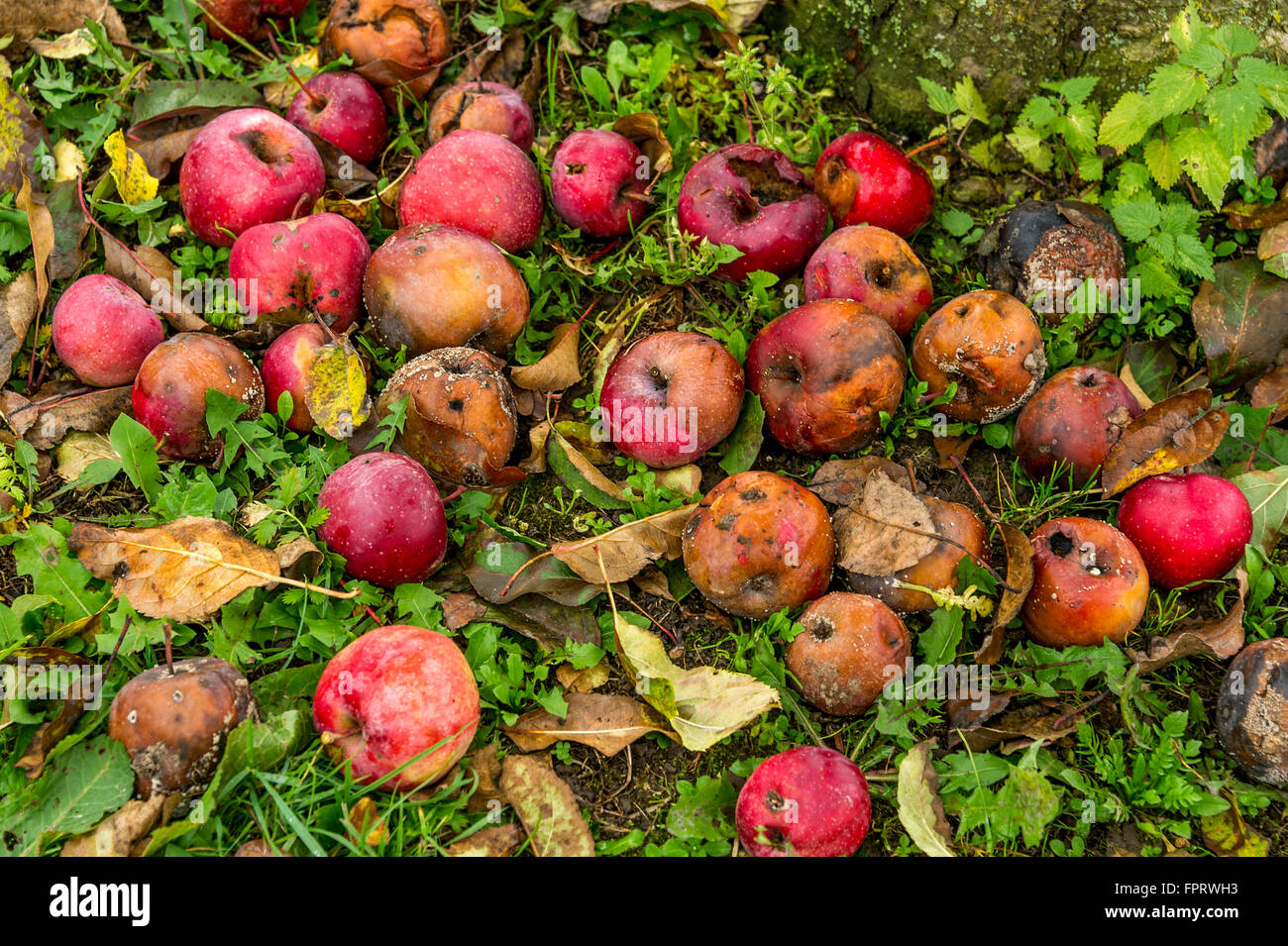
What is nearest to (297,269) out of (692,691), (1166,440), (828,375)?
(828,375)

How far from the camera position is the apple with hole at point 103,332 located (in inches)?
149

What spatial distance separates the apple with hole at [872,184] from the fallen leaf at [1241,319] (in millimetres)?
1220

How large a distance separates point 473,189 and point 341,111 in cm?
93

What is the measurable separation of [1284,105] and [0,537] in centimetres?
504

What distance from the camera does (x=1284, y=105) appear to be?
3654 millimetres

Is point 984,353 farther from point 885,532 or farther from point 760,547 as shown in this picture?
point 760,547

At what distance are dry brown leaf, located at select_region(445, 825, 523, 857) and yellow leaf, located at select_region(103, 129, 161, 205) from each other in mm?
3189

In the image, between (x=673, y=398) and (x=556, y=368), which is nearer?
(x=673, y=398)

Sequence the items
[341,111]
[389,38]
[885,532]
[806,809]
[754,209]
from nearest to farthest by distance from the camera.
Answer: [806,809]
[885,532]
[754,209]
[341,111]
[389,38]

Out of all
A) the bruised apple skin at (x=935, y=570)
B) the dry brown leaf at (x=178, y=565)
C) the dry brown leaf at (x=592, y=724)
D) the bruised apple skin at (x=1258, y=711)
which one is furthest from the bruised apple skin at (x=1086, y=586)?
the dry brown leaf at (x=178, y=565)

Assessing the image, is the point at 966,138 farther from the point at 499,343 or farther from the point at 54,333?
the point at 54,333

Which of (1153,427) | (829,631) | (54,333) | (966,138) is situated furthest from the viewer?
(966,138)

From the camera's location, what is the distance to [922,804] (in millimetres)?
3010

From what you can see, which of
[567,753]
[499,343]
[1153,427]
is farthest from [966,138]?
[567,753]
